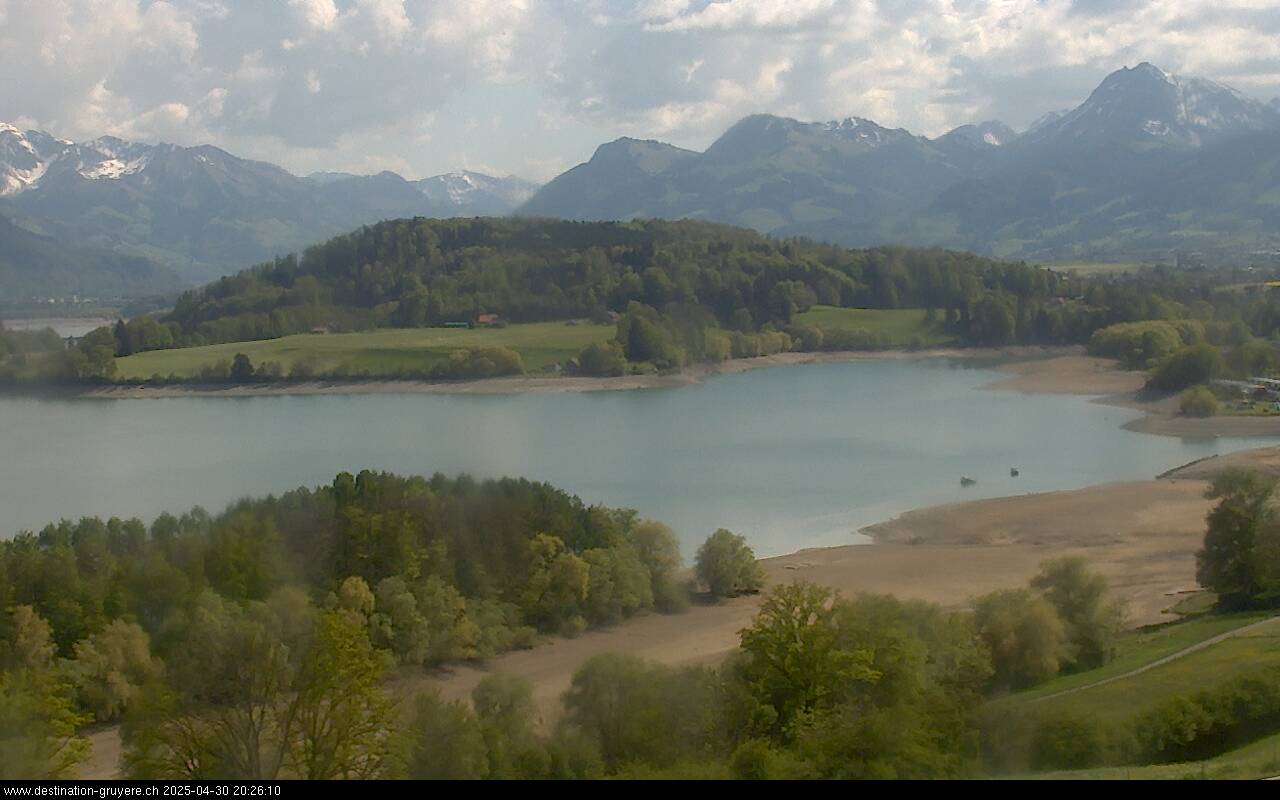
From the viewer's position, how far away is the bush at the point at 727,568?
12.3 metres

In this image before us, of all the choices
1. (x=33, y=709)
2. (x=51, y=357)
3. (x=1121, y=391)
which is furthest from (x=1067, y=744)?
(x=51, y=357)

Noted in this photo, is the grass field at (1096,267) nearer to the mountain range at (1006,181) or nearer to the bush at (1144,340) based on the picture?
the mountain range at (1006,181)

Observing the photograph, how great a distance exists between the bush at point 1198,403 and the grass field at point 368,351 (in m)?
16.2

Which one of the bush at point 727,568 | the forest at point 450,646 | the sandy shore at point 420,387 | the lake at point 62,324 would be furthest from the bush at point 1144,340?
the lake at point 62,324

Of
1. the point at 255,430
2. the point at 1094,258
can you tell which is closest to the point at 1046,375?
the point at 255,430

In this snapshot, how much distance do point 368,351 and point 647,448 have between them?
610 inches

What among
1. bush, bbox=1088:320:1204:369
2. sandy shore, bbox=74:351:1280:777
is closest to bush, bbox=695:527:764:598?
sandy shore, bbox=74:351:1280:777

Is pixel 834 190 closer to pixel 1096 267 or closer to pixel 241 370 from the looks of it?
pixel 1096 267

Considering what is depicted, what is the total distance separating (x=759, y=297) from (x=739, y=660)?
3695 cm

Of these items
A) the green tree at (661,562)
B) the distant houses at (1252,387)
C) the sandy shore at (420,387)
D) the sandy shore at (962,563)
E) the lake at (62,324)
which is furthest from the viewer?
the sandy shore at (420,387)

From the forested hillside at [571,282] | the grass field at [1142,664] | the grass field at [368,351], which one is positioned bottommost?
the grass field at [1142,664]

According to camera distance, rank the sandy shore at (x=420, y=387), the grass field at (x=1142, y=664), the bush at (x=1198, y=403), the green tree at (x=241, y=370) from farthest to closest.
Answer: the green tree at (x=241, y=370) < the sandy shore at (x=420, y=387) < the bush at (x=1198, y=403) < the grass field at (x=1142, y=664)

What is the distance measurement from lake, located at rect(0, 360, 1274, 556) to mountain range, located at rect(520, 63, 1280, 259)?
52.6 metres

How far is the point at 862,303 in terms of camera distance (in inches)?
1805
